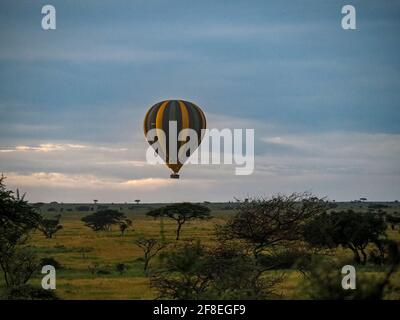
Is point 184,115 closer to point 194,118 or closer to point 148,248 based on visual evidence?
point 194,118

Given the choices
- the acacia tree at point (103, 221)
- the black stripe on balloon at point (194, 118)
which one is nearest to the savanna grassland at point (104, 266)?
the black stripe on balloon at point (194, 118)

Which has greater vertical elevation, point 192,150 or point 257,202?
point 192,150

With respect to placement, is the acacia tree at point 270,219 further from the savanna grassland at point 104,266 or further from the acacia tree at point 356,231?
the acacia tree at point 356,231

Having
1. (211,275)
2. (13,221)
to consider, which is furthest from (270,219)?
(13,221)

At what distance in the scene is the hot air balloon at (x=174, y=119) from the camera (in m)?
42.8

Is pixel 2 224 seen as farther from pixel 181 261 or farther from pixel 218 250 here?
pixel 181 261

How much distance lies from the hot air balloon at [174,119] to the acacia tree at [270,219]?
17033 millimetres

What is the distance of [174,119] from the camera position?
42.8 meters

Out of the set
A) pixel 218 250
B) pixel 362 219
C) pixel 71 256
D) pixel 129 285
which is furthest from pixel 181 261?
pixel 71 256

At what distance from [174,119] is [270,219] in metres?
17.8

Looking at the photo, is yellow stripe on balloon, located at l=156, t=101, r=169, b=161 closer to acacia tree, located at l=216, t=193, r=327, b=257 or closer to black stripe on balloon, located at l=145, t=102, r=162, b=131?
black stripe on balloon, located at l=145, t=102, r=162, b=131
